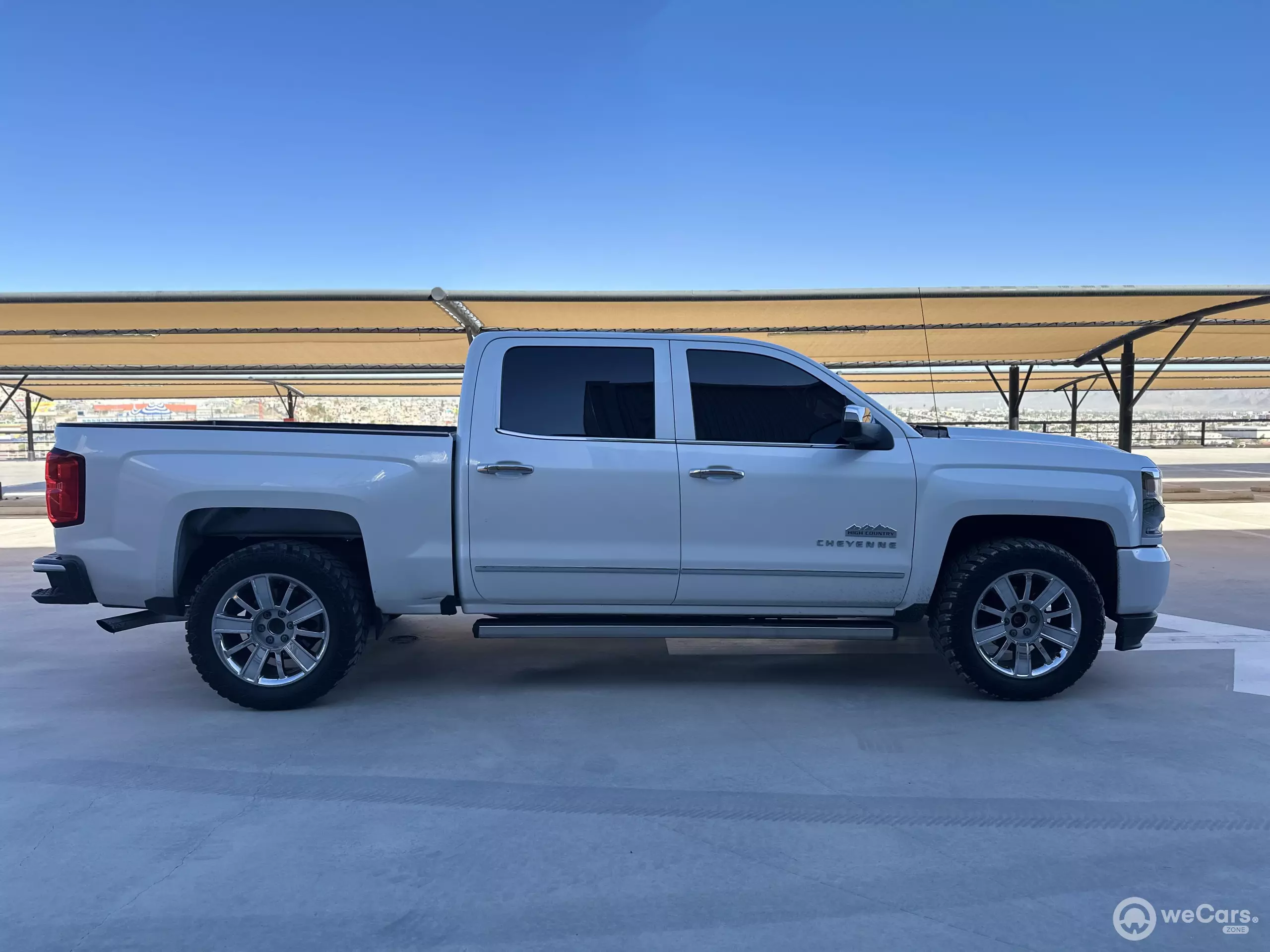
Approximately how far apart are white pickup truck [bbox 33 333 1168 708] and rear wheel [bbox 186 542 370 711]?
0.5 inches

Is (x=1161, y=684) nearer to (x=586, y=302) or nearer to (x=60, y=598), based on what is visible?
(x=60, y=598)

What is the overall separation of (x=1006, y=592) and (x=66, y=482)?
4.85 meters

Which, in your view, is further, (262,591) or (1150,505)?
(1150,505)

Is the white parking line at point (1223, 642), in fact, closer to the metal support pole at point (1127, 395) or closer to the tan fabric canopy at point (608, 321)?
the tan fabric canopy at point (608, 321)

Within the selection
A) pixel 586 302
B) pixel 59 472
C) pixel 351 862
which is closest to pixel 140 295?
pixel 586 302

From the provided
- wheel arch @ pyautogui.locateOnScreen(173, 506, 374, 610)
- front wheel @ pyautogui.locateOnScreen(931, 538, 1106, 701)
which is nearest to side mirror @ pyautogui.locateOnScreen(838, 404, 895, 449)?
front wheel @ pyautogui.locateOnScreen(931, 538, 1106, 701)

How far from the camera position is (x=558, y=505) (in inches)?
177

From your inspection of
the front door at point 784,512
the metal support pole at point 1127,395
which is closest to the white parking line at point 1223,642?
the front door at point 784,512

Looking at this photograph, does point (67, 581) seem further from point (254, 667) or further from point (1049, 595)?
point (1049, 595)

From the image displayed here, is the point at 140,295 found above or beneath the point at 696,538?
above

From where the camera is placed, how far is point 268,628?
451 cm

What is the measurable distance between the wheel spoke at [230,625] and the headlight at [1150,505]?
4.75 meters

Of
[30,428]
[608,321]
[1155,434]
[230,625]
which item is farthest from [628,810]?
[1155,434]

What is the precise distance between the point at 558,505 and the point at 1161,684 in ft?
11.8
